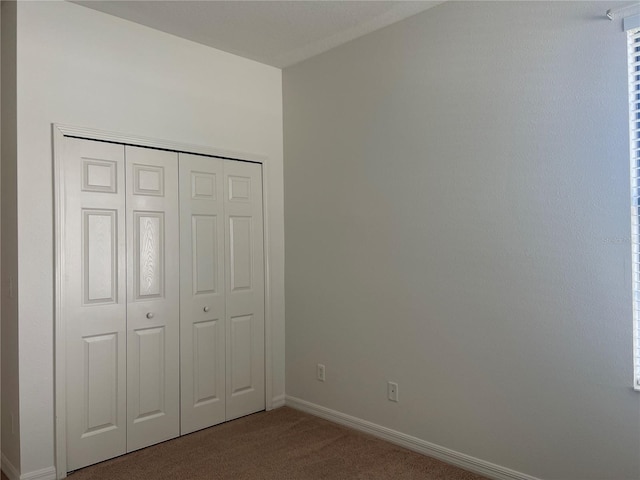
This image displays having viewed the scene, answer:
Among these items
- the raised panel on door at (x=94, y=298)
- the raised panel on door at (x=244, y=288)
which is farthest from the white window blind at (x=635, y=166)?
the raised panel on door at (x=94, y=298)

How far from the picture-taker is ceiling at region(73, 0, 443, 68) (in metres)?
2.90

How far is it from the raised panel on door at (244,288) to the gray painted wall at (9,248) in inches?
53.3

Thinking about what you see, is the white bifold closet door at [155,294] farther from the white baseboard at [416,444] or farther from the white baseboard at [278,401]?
the white baseboard at [416,444]

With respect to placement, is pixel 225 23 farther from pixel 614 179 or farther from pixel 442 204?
pixel 614 179

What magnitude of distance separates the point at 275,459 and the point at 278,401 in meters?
0.96

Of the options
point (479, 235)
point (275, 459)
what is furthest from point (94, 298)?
point (479, 235)

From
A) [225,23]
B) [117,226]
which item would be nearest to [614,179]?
[225,23]

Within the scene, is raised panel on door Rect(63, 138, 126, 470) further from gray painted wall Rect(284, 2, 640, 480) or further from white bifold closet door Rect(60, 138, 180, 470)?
gray painted wall Rect(284, 2, 640, 480)

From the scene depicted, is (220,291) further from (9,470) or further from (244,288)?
(9,470)

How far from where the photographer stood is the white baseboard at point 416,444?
2623mm

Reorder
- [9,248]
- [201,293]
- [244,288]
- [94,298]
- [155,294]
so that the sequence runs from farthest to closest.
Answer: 1. [244,288]
2. [201,293]
3. [155,294]
4. [94,298]
5. [9,248]

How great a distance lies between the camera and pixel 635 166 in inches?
85.9

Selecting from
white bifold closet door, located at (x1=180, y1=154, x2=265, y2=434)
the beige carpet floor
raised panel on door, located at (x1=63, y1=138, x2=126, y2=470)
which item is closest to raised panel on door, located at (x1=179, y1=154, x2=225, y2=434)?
white bifold closet door, located at (x1=180, y1=154, x2=265, y2=434)

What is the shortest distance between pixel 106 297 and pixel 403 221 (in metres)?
1.93
